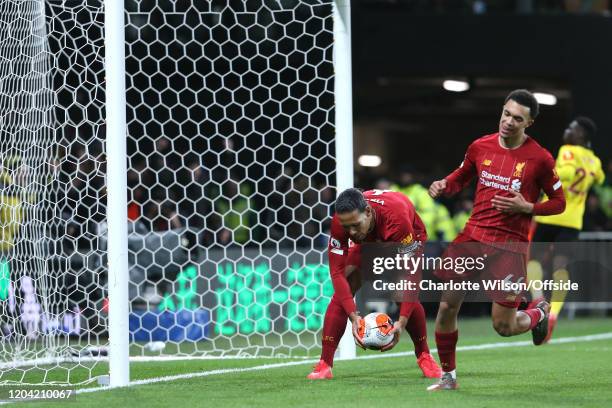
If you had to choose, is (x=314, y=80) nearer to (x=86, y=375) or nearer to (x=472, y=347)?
(x=472, y=347)

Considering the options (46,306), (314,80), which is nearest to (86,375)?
(46,306)

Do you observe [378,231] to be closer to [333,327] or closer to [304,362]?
[333,327]

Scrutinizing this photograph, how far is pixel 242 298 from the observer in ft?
→ 38.1

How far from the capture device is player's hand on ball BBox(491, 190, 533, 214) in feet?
20.6

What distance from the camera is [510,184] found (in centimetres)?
644

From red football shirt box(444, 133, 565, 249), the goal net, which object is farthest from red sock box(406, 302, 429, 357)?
the goal net

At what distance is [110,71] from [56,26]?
5.35 feet

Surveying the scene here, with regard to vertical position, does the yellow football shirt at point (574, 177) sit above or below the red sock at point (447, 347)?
above

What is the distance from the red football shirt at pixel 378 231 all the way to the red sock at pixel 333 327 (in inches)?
12.5

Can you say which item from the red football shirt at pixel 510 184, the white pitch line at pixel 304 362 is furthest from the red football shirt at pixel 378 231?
the white pitch line at pixel 304 362

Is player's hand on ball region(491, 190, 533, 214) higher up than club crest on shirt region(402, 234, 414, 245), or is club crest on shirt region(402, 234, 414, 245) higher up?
player's hand on ball region(491, 190, 533, 214)

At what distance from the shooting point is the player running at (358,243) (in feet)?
21.0

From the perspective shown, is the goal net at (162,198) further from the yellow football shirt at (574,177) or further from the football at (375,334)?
the yellow football shirt at (574,177)

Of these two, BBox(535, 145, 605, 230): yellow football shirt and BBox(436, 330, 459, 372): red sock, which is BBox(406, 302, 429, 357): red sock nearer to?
BBox(436, 330, 459, 372): red sock
